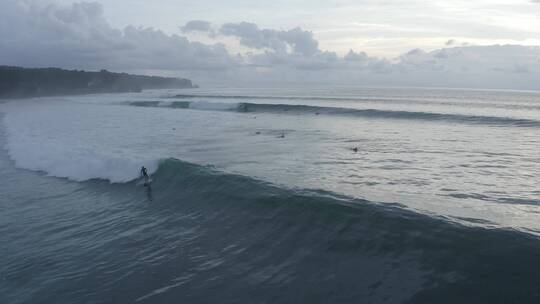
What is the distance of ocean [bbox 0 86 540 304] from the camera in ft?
26.8

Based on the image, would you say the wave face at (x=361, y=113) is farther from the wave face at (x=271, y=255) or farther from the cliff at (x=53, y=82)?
the cliff at (x=53, y=82)

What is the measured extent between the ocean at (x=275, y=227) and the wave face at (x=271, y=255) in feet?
0.13

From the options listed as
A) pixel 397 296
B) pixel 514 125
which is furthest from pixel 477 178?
pixel 514 125

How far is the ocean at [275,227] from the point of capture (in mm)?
8156

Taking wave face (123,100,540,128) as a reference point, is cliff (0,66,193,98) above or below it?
above

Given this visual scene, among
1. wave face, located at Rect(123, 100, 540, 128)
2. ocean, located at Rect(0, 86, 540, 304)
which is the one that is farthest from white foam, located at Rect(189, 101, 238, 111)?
ocean, located at Rect(0, 86, 540, 304)

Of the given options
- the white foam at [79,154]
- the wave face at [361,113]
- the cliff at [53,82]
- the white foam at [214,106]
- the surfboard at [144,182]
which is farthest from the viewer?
the cliff at [53,82]

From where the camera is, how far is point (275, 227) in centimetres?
1120

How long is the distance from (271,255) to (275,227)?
1.51m

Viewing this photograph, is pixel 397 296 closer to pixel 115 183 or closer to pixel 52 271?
pixel 52 271

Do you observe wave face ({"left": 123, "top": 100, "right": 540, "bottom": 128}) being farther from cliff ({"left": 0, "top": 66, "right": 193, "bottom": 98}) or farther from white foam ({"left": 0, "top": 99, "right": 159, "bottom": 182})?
A: cliff ({"left": 0, "top": 66, "right": 193, "bottom": 98})

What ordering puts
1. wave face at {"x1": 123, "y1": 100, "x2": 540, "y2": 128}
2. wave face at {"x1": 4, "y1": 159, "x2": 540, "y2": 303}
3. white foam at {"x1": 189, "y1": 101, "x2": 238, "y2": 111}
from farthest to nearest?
1. white foam at {"x1": 189, "y1": 101, "x2": 238, "y2": 111}
2. wave face at {"x1": 123, "y1": 100, "x2": 540, "y2": 128}
3. wave face at {"x1": 4, "y1": 159, "x2": 540, "y2": 303}

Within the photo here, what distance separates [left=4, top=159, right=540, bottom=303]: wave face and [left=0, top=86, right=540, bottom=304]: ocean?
0.13 feet

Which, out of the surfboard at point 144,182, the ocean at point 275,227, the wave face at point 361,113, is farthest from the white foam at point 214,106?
the surfboard at point 144,182
